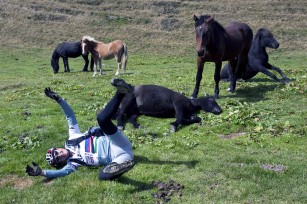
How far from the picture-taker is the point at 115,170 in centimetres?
720

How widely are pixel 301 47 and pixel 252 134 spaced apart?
3101 cm

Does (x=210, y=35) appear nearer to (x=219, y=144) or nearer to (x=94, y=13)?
(x=219, y=144)

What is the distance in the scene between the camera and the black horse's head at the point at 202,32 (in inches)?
474

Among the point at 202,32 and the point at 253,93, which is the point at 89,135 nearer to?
the point at 202,32

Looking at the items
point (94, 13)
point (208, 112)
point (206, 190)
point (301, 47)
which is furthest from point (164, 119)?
point (94, 13)

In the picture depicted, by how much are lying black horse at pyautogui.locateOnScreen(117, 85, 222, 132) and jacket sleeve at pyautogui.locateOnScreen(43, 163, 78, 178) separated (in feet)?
10.1

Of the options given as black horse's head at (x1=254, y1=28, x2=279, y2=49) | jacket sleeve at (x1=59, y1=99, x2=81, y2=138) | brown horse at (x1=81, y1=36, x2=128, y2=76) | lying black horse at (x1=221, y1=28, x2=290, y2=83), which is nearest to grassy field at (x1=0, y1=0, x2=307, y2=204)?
lying black horse at (x1=221, y1=28, x2=290, y2=83)

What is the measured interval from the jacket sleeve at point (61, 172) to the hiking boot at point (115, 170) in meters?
0.94

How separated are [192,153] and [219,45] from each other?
544cm

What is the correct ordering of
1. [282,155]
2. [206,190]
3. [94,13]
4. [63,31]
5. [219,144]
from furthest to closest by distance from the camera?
[94,13], [63,31], [219,144], [282,155], [206,190]

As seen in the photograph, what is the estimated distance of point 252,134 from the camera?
9.64 metres

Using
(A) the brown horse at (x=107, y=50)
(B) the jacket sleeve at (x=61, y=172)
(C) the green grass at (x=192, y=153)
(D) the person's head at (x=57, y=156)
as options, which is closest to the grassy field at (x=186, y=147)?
(C) the green grass at (x=192, y=153)

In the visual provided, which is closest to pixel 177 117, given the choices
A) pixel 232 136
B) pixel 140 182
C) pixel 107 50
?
pixel 232 136

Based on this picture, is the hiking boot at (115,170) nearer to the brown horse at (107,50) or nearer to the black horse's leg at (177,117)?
the black horse's leg at (177,117)
